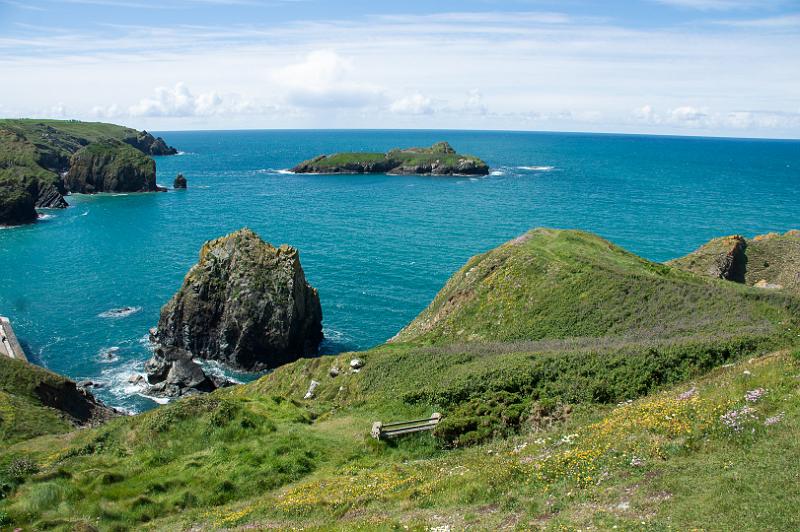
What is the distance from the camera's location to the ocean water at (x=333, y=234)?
220 ft

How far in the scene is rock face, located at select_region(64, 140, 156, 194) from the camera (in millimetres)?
165750

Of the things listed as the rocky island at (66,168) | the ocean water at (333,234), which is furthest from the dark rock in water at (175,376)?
the rocky island at (66,168)

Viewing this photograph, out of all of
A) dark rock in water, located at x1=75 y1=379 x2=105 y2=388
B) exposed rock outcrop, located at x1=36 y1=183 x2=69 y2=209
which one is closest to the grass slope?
dark rock in water, located at x1=75 y1=379 x2=105 y2=388

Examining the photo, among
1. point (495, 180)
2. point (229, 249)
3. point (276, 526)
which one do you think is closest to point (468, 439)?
point (276, 526)

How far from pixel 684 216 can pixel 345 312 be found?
89309mm

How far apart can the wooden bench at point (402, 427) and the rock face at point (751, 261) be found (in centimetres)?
5049

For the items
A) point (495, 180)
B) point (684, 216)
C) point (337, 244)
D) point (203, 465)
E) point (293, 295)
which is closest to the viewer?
point (203, 465)

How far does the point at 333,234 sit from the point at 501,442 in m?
87.3

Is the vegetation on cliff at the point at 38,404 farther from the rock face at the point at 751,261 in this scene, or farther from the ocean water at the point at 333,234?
the rock face at the point at 751,261

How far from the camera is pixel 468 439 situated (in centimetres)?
2742

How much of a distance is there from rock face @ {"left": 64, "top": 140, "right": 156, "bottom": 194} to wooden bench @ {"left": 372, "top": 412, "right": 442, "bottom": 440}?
15806cm

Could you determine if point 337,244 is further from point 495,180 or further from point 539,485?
point 495,180

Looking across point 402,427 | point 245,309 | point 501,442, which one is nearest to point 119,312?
point 245,309

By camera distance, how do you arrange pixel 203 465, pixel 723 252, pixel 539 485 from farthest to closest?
pixel 723 252 → pixel 203 465 → pixel 539 485
